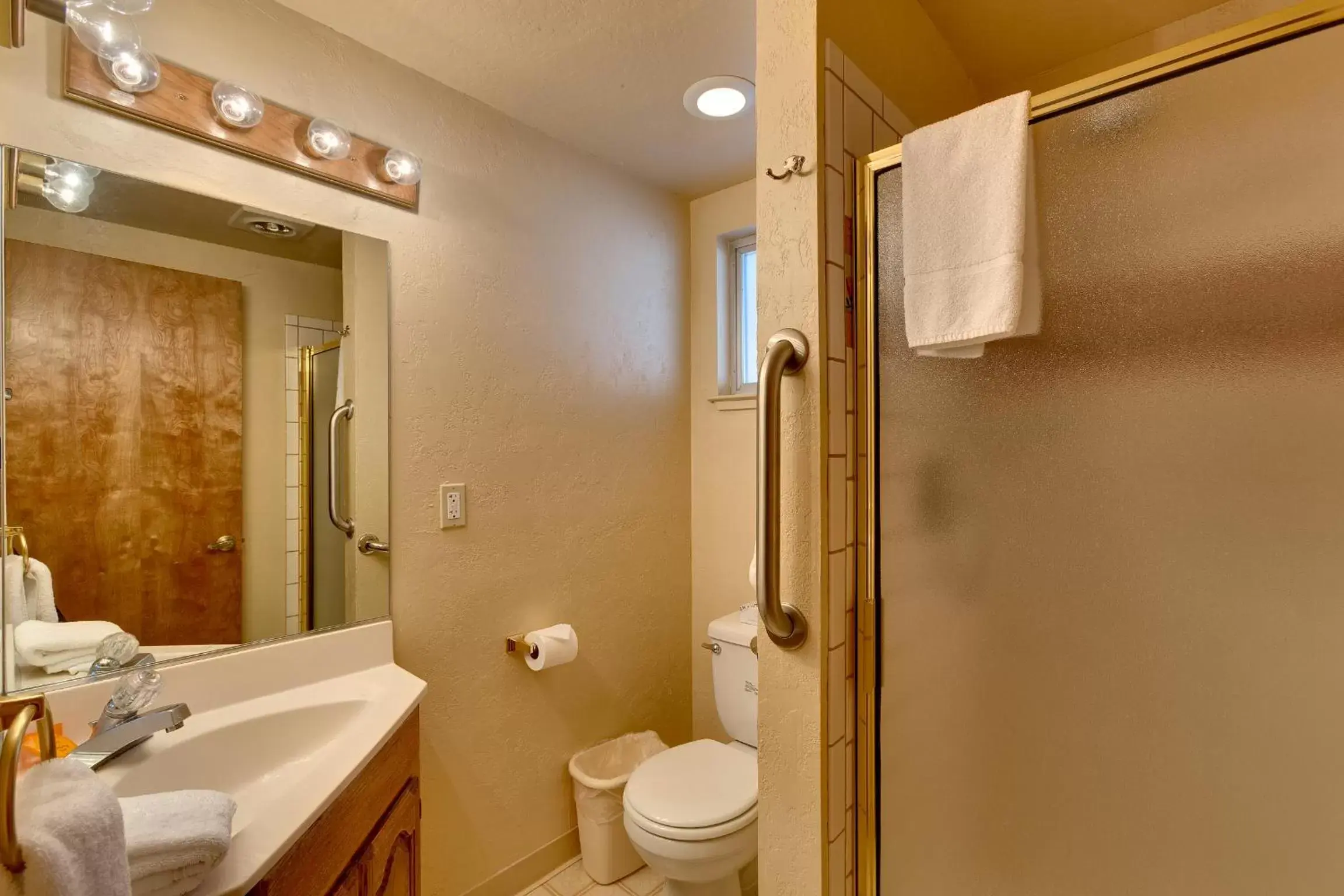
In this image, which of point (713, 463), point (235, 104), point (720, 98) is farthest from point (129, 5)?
point (713, 463)

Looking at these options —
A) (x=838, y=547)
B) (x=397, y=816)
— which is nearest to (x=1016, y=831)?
(x=838, y=547)

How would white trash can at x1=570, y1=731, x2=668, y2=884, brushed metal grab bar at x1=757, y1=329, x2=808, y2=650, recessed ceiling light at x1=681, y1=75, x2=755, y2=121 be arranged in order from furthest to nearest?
white trash can at x1=570, y1=731, x2=668, y2=884
recessed ceiling light at x1=681, y1=75, x2=755, y2=121
brushed metal grab bar at x1=757, y1=329, x2=808, y2=650

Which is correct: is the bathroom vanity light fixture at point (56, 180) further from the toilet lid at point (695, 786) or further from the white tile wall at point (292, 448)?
the toilet lid at point (695, 786)

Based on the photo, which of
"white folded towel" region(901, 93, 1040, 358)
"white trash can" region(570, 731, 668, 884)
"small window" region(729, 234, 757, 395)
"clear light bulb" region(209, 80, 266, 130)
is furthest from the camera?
"small window" region(729, 234, 757, 395)

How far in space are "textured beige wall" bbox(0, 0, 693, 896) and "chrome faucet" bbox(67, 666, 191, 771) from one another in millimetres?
533

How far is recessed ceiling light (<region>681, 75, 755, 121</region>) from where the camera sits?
165cm

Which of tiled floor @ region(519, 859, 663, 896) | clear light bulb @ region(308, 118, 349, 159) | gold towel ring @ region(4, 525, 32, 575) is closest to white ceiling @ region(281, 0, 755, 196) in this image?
clear light bulb @ region(308, 118, 349, 159)

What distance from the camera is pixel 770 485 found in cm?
95

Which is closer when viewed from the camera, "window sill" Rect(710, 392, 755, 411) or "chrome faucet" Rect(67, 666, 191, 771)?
"chrome faucet" Rect(67, 666, 191, 771)

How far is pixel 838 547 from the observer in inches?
40.1

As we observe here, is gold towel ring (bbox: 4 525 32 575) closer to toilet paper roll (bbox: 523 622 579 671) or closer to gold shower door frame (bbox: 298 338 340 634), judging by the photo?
gold shower door frame (bbox: 298 338 340 634)

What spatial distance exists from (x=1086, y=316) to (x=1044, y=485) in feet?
0.78

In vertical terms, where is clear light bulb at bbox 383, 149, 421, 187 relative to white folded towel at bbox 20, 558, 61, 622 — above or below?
above

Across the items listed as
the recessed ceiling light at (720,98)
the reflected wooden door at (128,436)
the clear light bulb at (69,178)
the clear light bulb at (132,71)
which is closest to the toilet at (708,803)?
the reflected wooden door at (128,436)
